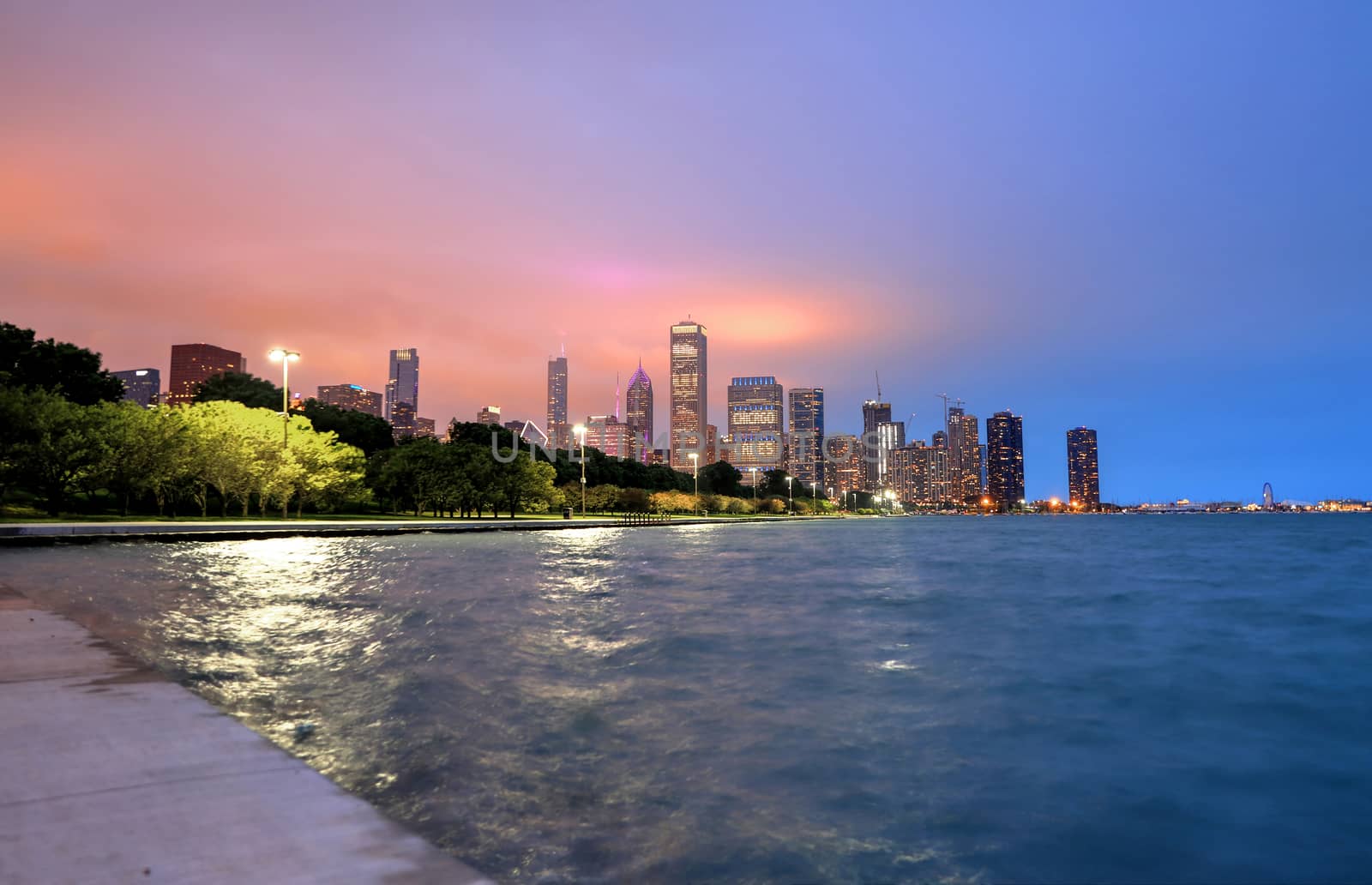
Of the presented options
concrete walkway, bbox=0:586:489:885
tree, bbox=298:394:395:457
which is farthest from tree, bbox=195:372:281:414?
concrete walkway, bbox=0:586:489:885

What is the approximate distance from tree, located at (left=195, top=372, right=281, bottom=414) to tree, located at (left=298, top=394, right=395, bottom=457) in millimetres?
3489

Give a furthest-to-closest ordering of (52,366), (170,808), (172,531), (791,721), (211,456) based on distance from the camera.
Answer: (52,366)
(211,456)
(172,531)
(791,721)
(170,808)

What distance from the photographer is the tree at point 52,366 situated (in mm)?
70188

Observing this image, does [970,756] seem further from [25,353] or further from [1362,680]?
[25,353]

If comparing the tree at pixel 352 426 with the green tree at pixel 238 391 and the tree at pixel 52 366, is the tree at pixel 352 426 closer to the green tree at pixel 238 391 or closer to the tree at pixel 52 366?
the green tree at pixel 238 391

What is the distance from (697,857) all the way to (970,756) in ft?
14.7

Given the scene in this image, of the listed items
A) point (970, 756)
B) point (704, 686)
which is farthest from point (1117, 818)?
point (704, 686)

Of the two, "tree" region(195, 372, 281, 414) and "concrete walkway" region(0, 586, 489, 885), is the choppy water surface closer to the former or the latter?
"concrete walkway" region(0, 586, 489, 885)

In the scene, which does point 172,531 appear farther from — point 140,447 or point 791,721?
point 791,721

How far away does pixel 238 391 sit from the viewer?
115m

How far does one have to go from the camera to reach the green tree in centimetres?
11244

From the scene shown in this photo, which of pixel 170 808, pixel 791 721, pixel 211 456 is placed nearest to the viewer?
pixel 170 808

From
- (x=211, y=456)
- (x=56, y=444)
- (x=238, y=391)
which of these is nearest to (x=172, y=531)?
(x=56, y=444)

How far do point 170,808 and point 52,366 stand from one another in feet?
294
